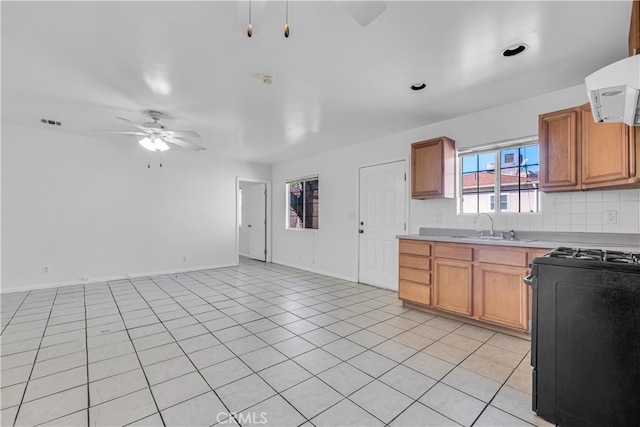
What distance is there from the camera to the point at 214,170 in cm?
628

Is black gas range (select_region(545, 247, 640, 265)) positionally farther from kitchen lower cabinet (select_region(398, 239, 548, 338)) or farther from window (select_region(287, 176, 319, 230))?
window (select_region(287, 176, 319, 230))

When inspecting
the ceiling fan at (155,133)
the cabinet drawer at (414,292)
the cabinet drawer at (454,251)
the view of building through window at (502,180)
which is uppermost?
the ceiling fan at (155,133)

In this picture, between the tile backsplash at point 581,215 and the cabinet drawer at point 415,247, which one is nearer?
the tile backsplash at point 581,215

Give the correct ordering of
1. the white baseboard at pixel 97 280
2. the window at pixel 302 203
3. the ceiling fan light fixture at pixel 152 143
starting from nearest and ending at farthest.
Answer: the ceiling fan light fixture at pixel 152 143 < the white baseboard at pixel 97 280 < the window at pixel 302 203

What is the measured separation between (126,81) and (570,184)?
440 cm

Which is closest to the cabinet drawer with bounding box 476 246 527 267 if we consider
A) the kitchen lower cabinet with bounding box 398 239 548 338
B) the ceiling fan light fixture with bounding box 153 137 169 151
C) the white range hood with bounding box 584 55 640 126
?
the kitchen lower cabinet with bounding box 398 239 548 338

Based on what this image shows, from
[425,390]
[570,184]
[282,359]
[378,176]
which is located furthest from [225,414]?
[378,176]

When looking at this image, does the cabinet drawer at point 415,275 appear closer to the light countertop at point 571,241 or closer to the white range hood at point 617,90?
the light countertop at point 571,241

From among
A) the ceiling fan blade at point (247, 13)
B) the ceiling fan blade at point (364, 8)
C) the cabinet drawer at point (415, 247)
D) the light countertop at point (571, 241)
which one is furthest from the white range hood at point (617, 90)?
the cabinet drawer at point (415, 247)

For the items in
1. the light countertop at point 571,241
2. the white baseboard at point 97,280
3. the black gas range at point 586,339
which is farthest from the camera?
the white baseboard at point 97,280

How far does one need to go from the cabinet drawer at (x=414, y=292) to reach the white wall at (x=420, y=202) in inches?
36.9

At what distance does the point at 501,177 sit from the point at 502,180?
41 mm

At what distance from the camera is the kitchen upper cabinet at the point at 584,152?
7.42ft

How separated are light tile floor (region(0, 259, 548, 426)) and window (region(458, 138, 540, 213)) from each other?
1.50 meters
